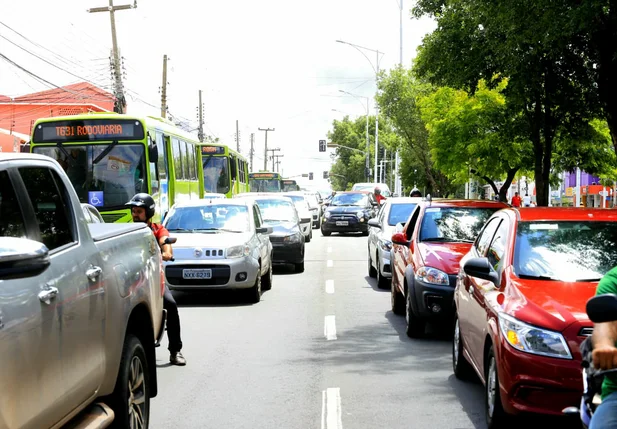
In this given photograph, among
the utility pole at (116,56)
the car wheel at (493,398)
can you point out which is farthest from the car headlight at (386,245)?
the utility pole at (116,56)

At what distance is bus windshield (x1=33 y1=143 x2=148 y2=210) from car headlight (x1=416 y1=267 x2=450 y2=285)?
1006 centimetres

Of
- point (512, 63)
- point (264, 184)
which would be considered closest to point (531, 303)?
point (512, 63)

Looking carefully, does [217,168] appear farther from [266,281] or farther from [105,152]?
[266,281]

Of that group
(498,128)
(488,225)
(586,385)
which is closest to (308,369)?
(488,225)

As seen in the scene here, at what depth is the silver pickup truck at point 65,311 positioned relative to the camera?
332cm

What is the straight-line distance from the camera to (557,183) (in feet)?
95.1

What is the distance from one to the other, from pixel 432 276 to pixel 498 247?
9.80 ft

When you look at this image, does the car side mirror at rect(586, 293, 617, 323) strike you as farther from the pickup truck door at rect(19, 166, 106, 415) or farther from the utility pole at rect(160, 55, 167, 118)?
the utility pole at rect(160, 55, 167, 118)

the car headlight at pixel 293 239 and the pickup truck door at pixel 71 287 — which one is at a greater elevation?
the pickup truck door at pixel 71 287

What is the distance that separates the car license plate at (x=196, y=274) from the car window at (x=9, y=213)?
9450 mm

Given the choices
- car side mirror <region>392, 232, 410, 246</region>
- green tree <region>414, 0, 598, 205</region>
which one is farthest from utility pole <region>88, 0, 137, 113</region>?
car side mirror <region>392, 232, 410, 246</region>

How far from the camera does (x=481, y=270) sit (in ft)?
21.3

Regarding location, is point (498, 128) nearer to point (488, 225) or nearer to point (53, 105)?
point (488, 225)

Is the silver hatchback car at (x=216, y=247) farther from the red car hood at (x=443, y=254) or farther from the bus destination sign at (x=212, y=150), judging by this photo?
the bus destination sign at (x=212, y=150)
